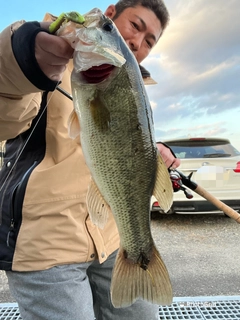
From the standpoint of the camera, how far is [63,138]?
5.35 ft

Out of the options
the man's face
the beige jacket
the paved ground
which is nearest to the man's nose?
the man's face

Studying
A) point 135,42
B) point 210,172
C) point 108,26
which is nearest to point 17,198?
point 108,26

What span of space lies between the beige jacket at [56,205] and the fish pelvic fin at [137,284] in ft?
0.87

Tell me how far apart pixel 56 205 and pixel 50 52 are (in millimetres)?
751

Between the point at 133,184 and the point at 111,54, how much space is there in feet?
1.70

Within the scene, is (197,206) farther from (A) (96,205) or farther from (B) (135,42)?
(A) (96,205)

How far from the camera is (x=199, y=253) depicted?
14.9 ft

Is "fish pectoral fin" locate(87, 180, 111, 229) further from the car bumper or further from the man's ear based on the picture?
the car bumper

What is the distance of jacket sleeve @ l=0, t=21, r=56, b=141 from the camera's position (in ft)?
3.75

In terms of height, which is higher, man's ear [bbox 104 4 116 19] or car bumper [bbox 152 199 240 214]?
man's ear [bbox 104 4 116 19]

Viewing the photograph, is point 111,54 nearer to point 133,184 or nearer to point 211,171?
point 133,184

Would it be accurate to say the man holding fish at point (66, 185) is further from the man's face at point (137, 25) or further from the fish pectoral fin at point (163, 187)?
the man's face at point (137, 25)

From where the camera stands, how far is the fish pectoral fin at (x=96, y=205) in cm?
136

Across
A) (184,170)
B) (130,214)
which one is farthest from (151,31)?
(184,170)
